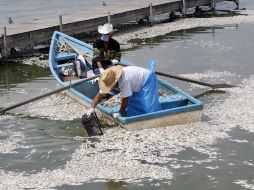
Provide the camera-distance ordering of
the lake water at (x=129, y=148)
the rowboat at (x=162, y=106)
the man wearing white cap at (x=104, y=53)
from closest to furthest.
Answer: the lake water at (x=129, y=148) → the rowboat at (x=162, y=106) → the man wearing white cap at (x=104, y=53)

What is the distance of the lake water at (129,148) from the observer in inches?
305

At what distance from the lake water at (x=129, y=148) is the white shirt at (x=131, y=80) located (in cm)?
Answer: 81

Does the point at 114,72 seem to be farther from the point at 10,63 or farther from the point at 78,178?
the point at 10,63

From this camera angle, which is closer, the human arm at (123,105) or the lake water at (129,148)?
the lake water at (129,148)

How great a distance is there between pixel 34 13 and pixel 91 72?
21751mm

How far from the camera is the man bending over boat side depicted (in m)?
9.34

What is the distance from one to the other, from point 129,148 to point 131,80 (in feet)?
4.73

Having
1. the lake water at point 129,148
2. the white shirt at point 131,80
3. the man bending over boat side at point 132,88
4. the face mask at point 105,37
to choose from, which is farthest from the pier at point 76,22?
the white shirt at point 131,80

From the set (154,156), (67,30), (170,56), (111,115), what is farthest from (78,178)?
(67,30)

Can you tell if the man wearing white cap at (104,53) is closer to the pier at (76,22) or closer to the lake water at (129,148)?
the lake water at (129,148)

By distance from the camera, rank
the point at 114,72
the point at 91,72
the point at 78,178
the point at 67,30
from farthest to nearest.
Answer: the point at 67,30, the point at 91,72, the point at 114,72, the point at 78,178

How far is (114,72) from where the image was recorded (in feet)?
30.6

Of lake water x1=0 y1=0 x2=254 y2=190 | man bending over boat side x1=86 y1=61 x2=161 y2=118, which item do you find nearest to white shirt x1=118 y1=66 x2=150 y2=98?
man bending over boat side x1=86 y1=61 x2=161 y2=118

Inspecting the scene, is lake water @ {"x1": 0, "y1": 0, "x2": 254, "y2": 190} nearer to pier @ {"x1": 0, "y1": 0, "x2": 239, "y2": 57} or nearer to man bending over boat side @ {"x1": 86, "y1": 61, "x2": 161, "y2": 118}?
man bending over boat side @ {"x1": 86, "y1": 61, "x2": 161, "y2": 118}
